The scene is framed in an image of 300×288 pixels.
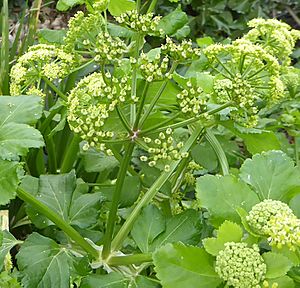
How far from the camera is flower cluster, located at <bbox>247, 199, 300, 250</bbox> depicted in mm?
784

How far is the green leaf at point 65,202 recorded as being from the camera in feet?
3.67

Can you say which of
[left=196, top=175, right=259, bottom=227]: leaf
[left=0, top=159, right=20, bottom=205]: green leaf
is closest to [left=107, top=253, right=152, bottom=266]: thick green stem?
[left=196, top=175, right=259, bottom=227]: leaf

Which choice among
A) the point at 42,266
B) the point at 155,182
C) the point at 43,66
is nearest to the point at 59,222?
the point at 42,266

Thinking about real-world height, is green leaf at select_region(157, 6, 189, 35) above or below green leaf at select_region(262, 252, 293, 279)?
above

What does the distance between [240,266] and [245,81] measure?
1.06 feet

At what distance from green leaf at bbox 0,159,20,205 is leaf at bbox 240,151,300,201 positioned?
349 millimetres

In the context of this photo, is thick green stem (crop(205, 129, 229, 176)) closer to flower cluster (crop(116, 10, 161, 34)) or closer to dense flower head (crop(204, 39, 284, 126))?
dense flower head (crop(204, 39, 284, 126))

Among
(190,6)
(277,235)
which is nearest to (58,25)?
(190,6)

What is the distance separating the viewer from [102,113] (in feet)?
3.05

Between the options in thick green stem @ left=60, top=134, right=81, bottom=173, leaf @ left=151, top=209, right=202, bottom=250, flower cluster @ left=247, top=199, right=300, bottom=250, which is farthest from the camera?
thick green stem @ left=60, top=134, right=81, bottom=173

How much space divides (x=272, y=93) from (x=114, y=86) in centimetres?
38

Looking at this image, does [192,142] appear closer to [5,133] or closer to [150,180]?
[150,180]

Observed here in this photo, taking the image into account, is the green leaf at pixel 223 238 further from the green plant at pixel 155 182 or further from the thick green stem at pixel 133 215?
the thick green stem at pixel 133 215

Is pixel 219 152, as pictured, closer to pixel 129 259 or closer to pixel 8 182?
pixel 129 259
